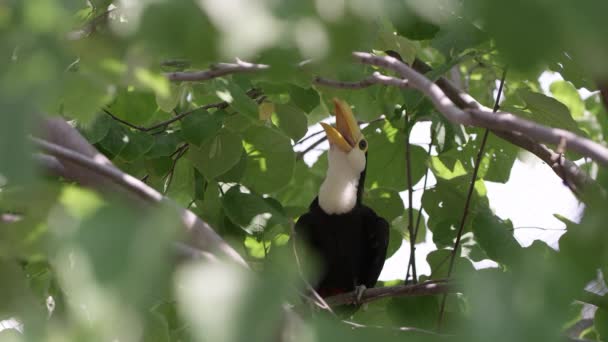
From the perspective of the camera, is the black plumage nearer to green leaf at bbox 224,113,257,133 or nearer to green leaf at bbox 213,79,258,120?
green leaf at bbox 224,113,257,133

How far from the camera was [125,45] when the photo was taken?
1.39 metres

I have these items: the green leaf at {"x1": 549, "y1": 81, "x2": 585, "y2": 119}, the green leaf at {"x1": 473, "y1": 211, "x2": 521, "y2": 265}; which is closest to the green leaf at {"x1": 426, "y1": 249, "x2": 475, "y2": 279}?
the green leaf at {"x1": 473, "y1": 211, "x2": 521, "y2": 265}

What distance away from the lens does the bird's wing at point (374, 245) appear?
4.23 meters

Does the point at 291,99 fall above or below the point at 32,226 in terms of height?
below

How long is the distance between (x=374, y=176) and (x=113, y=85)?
2931 mm

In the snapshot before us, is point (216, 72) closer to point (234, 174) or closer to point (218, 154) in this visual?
point (218, 154)

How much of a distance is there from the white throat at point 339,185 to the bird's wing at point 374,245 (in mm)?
213

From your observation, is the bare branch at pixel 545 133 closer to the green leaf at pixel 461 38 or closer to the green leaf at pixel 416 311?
the green leaf at pixel 461 38

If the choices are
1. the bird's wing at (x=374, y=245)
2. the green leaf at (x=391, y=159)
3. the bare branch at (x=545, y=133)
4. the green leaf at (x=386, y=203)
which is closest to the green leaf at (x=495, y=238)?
the green leaf at (x=391, y=159)

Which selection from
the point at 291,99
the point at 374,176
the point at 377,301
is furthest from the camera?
the point at 374,176

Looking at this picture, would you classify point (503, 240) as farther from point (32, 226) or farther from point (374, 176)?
point (32, 226)

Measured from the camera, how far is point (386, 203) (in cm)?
412

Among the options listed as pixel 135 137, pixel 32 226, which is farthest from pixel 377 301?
pixel 32 226

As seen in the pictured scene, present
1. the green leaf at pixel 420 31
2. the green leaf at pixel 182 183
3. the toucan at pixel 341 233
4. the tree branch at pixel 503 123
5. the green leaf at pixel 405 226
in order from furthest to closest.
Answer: the toucan at pixel 341 233 → the green leaf at pixel 405 226 → the green leaf at pixel 182 183 → the green leaf at pixel 420 31 → the tree branch at pixel 503 123
